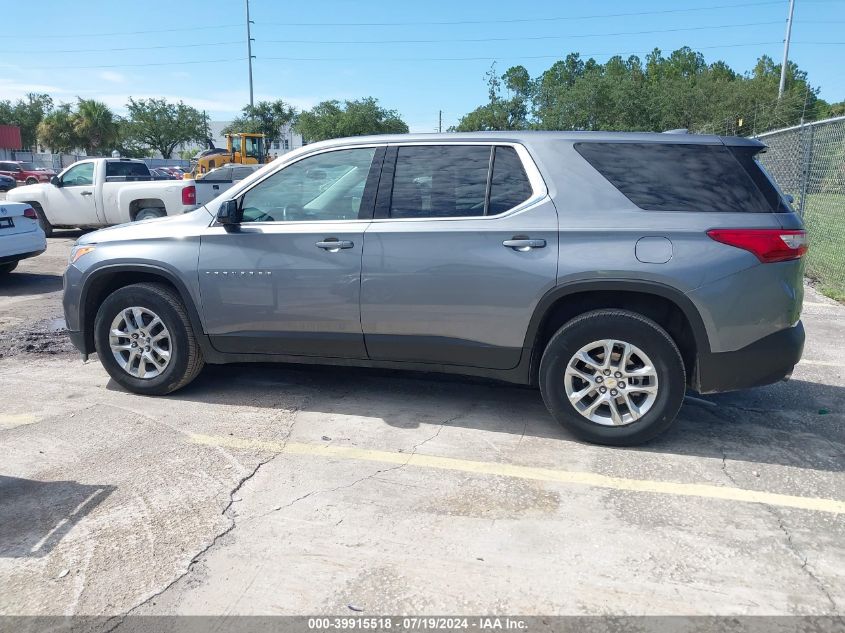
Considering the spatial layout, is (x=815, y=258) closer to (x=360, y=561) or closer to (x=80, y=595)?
(x=360, y=561)

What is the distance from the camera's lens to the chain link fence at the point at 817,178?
32.6 ft

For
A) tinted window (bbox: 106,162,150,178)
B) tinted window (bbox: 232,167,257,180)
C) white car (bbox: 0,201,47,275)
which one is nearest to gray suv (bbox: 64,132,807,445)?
white car (bbox: 0,201,47,275)

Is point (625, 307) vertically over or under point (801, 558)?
over

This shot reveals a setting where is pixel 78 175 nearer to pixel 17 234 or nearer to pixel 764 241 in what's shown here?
pixel 17 234

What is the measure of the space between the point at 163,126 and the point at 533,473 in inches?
3283

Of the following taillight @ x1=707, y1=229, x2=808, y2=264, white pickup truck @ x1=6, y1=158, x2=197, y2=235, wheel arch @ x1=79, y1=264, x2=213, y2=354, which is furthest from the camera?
white pickup truck @ x1=6, y1=158, x2=197, y2=235

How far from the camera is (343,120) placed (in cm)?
7319

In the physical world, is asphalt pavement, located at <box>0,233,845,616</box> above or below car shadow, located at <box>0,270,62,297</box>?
below

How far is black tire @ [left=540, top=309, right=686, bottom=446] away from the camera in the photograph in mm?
3857

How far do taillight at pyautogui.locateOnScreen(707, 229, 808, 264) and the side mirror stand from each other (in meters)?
3.06

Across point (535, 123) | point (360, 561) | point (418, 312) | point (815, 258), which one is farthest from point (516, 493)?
point (535, 123)

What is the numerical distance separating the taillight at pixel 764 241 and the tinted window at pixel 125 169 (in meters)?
13.9

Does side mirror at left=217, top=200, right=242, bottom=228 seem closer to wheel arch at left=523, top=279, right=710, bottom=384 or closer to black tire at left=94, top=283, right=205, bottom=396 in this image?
black tire at left=94, top=283, right=205, bottom=396

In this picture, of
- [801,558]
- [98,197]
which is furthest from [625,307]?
[98,197]
